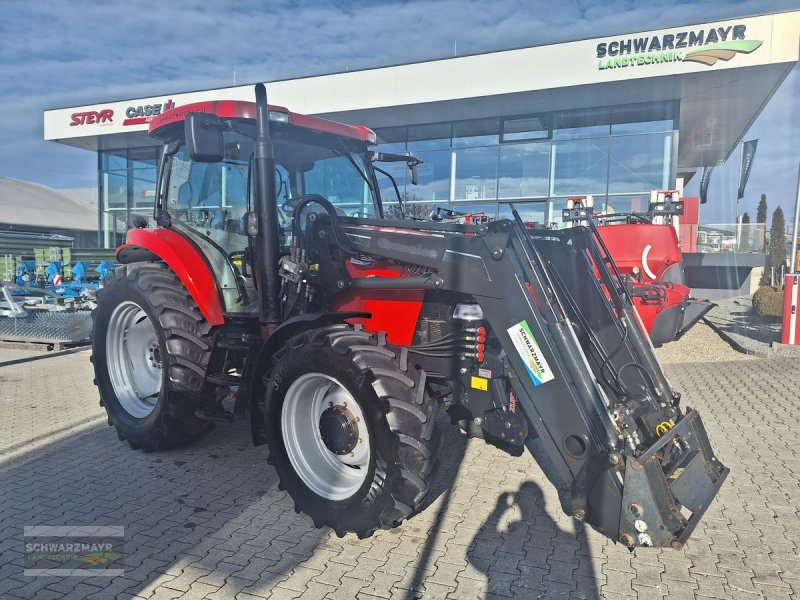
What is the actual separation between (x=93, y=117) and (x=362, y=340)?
2077 centimetres

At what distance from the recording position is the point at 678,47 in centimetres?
1272

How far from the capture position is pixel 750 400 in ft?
20.7

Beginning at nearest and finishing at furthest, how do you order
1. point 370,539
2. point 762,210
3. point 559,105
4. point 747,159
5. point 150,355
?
point 370,539 < point 150,355 < point 559,105 < point 747,159 < point 762,210

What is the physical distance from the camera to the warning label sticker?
2.91 m

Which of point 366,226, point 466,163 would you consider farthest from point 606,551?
point 466,163

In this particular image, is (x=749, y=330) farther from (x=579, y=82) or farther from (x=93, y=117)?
(x=93, y=117)

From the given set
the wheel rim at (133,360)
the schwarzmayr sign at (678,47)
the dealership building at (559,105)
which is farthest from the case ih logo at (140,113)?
the wheel rim at (133,360)

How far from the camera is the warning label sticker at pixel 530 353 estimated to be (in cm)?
291

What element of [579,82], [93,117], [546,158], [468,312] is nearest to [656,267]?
[468,312]

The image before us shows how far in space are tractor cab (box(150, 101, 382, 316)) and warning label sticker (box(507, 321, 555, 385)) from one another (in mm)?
1807

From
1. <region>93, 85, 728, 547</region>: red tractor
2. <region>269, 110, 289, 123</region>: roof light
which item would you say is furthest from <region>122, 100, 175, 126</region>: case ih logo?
<region>269, 110, 289, 123</region>: roof light

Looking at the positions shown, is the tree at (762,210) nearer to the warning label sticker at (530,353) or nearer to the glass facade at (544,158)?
the glass facade at (544,158)

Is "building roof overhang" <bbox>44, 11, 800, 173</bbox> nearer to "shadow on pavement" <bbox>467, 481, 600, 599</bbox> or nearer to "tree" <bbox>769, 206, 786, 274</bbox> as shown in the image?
"tree" <bbox>769, 206, 786, 274</bbox>

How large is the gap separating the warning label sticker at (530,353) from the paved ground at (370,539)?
102cm
